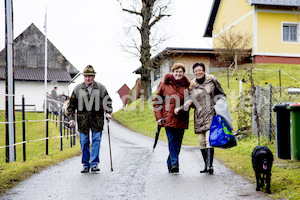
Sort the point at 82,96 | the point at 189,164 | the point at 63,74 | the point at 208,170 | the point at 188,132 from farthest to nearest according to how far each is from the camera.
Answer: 1. the point at 63,74
2. the point at 188,132
3. the point at 189,164
4. the point at 82,96
5. the point at 208,170

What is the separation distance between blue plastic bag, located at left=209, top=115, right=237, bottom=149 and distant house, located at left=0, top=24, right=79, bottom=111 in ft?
121

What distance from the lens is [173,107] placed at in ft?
26.4

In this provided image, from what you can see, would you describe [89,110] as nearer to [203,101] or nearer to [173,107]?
[173,107]

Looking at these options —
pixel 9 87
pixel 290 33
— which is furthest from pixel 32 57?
pixel 9 87

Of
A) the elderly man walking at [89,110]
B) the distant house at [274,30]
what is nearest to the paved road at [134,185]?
the elderly man walking at [89,110]

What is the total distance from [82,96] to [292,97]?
692 centimetres

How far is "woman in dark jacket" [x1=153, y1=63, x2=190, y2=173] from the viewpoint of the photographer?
8008 millimetres

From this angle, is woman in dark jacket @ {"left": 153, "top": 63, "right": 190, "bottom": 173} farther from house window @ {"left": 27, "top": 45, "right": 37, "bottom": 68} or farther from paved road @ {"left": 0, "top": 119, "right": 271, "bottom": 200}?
house window @ {"left": 27, "top": 45, "right": 37, "bottom": 68}

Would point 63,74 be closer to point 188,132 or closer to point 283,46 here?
point 283,46

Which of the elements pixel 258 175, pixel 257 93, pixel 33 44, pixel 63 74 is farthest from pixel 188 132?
pixel 33 44

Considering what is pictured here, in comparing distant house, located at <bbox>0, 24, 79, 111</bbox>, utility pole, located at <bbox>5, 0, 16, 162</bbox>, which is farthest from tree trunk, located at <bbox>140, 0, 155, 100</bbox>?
A: utility pole, located at <bbox>5, 0, 16, 162</bbox>

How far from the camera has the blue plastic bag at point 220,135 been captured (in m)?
7.55

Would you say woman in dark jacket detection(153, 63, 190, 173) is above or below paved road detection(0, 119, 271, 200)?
above

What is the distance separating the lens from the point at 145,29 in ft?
108
